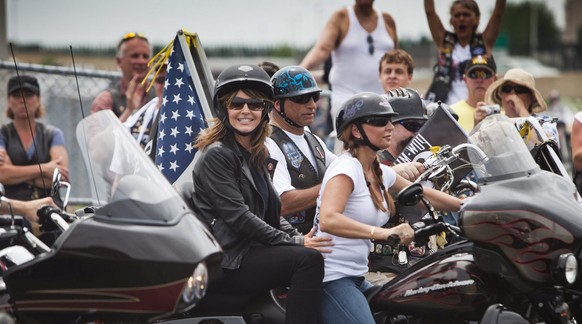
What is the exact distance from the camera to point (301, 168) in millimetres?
6527

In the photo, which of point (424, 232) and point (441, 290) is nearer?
point (424, 232)

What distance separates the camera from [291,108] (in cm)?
663

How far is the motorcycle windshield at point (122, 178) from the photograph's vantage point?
14.2 feet

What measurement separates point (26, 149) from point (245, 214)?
14.1 ft

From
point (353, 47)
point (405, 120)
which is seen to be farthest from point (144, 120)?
point (405, 120)

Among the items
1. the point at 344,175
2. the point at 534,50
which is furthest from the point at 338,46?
the point at 534,50

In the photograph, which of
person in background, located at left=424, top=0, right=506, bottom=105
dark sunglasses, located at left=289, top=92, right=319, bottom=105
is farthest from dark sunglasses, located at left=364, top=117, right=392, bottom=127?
person in background, located at left=424, top=0, right=506, bottom=105

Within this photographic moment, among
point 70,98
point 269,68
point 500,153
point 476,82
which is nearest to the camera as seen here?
point 500,153

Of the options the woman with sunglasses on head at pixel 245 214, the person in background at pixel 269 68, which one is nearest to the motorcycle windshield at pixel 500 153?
the woman with sunglasses on head at pixel 245 214

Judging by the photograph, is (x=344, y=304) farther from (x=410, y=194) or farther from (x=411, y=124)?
(x=411, y=124)

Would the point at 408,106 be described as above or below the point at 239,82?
below

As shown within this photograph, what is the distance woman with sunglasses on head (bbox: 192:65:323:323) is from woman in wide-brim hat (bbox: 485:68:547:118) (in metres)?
3.03

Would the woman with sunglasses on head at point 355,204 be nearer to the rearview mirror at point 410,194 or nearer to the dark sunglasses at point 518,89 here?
the rearview mirror at point 410,194

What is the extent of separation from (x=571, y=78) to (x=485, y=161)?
4232cm
